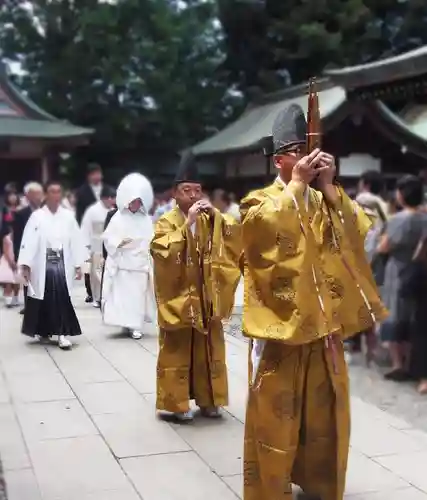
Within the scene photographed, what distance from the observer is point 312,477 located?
313cm

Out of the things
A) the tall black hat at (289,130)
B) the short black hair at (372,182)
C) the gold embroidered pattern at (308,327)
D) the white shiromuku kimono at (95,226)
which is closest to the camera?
the gold embroidered pattern at (308,327)

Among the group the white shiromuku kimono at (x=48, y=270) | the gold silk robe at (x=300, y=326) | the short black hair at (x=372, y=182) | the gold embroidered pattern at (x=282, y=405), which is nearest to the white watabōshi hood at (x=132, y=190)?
the white shiromuku kimono at (x=48, y=270)

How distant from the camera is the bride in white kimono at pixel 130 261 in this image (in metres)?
7.34

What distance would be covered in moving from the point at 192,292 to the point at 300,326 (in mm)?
1715

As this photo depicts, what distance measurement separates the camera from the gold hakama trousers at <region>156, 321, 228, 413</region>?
14.9 ft

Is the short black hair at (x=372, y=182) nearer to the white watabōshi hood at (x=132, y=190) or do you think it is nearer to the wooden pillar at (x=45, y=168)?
the white watabōshi hood at (x=132, y=190)

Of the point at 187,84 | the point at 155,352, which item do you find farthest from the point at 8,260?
the point at 187,84

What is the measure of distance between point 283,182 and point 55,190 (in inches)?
166

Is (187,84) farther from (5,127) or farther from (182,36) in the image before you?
(5,127)

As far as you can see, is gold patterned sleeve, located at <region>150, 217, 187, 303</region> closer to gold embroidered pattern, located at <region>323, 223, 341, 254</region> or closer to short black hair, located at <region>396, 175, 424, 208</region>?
gold embroidered pattern, located at <region>323, 223, 341, 254</region>

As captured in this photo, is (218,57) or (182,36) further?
(218,57)

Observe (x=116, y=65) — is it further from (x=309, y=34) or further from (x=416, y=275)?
(x=416, y=275)

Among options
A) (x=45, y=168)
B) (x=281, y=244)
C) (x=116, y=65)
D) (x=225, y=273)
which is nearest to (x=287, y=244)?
(x=281, y=244)

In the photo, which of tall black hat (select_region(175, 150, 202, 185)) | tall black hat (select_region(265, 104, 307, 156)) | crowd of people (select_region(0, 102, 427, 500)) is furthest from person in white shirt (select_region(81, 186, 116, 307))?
tall black hat (select_region(265, 104, 307, 156))
